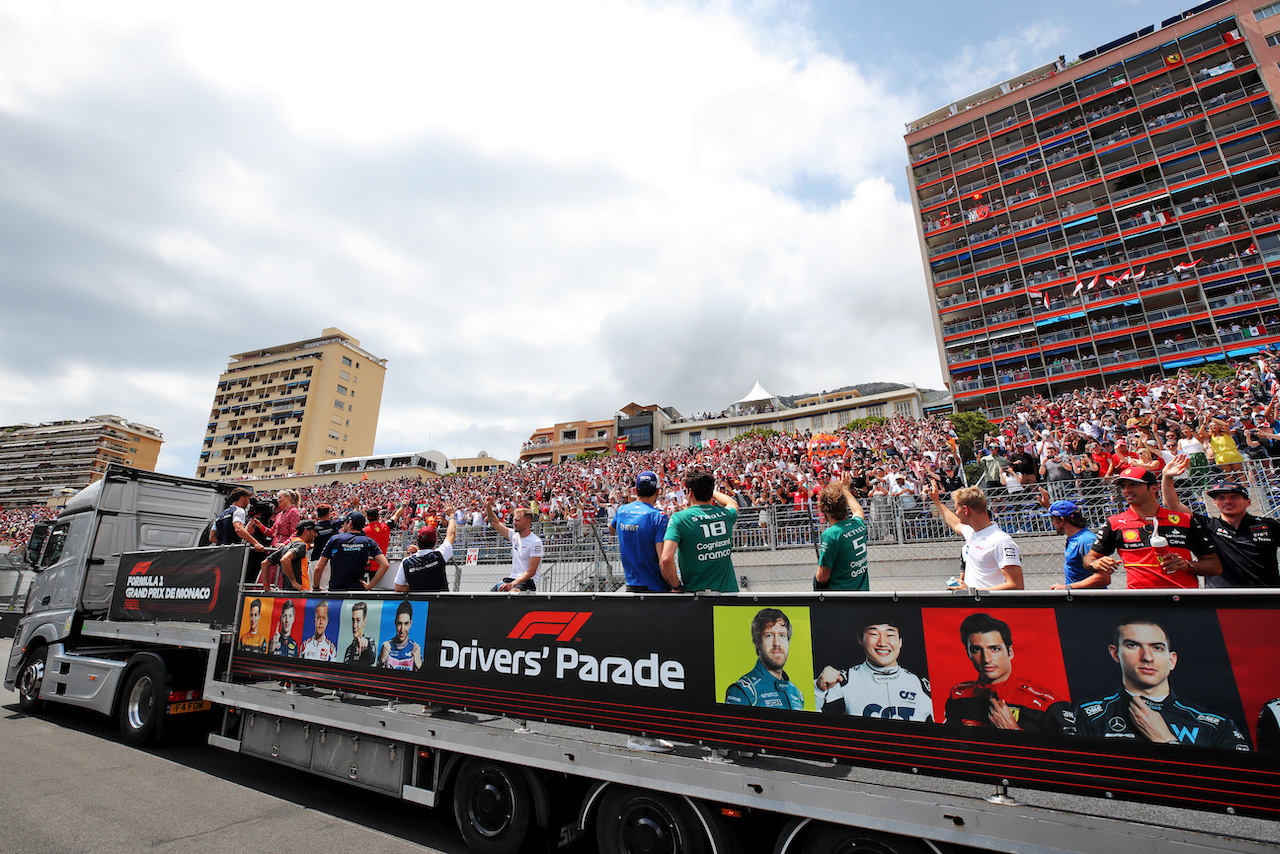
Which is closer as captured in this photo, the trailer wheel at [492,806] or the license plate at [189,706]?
the trailer wheel at [492,806]

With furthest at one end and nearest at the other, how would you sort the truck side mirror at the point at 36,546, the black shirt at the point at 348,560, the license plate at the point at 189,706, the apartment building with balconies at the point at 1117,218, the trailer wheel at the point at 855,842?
1. the apartment building with balconies at the point at 1117,218
2. the truck side mirror at the point at 36,546
3. the license plate at the point at 189,706
4. the black shirt at the point at 348,560
5. the trailer wheel at the point at 855,842

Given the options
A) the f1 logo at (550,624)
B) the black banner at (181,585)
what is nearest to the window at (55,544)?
the black banner at (181,585)

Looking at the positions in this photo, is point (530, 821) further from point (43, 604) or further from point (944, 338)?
point (944, 338)

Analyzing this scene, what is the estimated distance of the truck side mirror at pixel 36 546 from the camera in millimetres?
9031

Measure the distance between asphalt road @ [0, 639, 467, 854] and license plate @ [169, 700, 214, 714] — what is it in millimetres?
453

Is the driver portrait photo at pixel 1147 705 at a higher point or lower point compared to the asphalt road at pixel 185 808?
higher

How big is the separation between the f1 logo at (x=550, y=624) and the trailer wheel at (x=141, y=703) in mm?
5415

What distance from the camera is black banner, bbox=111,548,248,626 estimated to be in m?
6.33

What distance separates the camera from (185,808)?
5.00 m

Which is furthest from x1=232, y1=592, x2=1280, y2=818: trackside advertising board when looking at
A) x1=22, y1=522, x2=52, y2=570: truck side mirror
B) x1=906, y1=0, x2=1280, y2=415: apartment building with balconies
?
x1=906, y1=0, x2=1280, y2=415: apartment building with balconies

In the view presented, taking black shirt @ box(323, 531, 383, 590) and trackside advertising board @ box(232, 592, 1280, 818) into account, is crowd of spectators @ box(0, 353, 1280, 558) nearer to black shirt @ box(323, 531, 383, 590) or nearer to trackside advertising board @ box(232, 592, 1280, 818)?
black shirt @ box(323, 531, 383, 590)

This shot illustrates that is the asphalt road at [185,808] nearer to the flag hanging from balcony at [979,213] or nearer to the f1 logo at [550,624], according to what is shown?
the f1 logo at [550,624]

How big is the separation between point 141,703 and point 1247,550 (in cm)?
1037

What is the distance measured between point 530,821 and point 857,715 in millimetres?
2359
